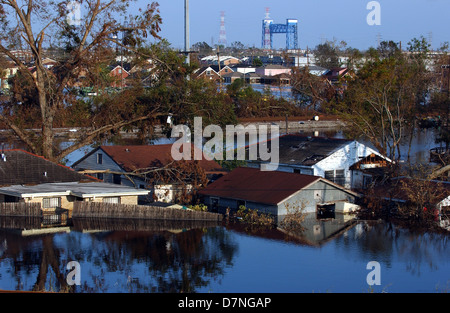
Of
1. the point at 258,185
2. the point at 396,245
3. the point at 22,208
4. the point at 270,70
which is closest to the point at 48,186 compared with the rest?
the point at 22,208

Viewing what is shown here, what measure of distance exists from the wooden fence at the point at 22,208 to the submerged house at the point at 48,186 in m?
0.32

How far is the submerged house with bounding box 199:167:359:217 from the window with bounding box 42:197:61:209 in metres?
5.60

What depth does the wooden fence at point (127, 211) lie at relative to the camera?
900 inches

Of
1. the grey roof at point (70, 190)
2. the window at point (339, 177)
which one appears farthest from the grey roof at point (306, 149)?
the grey roof at point (70, 190)

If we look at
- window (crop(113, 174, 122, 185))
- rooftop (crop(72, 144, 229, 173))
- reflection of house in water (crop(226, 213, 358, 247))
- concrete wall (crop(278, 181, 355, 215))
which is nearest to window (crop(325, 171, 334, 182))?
concrete wall (crop(278, 181, 355, 215))

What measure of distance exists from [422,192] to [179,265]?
10.5 metres

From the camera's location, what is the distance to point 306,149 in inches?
1131

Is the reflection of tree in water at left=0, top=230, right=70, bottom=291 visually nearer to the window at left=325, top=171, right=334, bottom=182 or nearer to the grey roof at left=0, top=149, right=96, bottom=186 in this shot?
the grey roof at left=0, top=149, right=96, bottom=186

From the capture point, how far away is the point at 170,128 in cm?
2891

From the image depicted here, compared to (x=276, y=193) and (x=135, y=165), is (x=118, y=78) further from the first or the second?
(x=276, y=193)

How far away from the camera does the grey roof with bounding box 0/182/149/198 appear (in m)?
22.9

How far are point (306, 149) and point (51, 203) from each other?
37.3 ft
